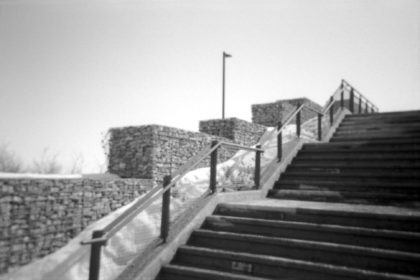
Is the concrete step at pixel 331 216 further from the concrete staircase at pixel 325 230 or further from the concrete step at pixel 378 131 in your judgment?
the concrete step at pixel 378 131

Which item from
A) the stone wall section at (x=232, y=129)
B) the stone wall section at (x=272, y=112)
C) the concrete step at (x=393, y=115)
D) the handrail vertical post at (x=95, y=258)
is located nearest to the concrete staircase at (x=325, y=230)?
the handrail vertical post at (x=95, y=258)

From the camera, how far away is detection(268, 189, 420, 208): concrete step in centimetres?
490

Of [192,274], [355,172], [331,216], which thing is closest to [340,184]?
[355,172]

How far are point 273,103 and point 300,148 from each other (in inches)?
486

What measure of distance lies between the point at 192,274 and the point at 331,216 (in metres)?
1.91

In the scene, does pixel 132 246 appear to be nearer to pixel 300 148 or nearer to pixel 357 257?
pixel 300 148

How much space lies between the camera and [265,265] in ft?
12.1

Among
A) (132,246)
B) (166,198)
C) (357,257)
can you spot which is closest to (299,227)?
(357,257)

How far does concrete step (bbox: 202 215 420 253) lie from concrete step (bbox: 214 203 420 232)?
201mm

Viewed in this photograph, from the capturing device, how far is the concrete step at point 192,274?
3.57 m

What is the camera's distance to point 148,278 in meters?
3.72

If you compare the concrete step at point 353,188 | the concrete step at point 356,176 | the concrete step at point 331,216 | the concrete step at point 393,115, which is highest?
the concrete step at point 393,115

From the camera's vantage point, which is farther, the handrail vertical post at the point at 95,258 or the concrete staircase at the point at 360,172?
the concrete staircase at the point at 360,172

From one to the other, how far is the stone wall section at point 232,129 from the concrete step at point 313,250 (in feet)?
34.0
